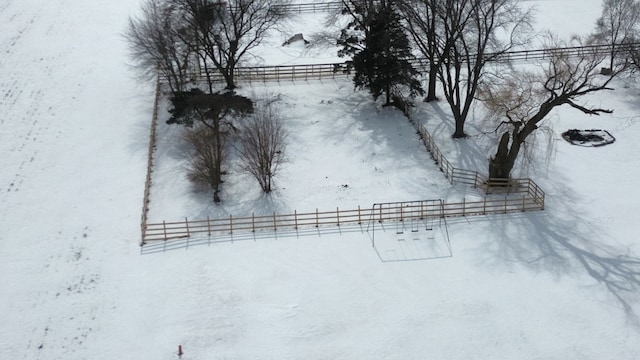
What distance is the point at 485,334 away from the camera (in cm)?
2459

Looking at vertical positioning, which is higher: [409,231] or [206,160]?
[206,160]

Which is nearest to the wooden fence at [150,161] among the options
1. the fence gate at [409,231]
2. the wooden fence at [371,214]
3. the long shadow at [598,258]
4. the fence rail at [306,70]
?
the wooden fence at [371,214]

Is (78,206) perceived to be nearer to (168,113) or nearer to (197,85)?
(168,113)

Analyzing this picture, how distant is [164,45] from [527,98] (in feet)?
67.1

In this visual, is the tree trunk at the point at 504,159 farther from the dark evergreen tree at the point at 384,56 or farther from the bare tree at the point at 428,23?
the dark evergreen tree at the point at 384,56

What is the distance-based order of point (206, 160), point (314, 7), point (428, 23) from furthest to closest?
point (314, 7)
point (428, 23)
point (206, 160)

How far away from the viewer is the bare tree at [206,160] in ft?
105

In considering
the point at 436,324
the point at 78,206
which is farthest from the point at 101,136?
the point at 436,324

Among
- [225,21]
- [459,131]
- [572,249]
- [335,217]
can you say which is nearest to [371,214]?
[335,217]

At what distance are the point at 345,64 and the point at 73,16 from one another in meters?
24.0

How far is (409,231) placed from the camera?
98.1ft

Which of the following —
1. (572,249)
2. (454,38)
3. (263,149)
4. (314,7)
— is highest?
(314,7)

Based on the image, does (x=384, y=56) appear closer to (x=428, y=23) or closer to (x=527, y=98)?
(x=428, y=23)

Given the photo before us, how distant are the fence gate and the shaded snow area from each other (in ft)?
0.39
